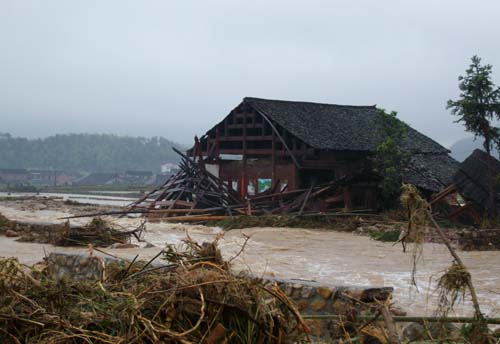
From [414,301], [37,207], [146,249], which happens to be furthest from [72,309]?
[37,207]

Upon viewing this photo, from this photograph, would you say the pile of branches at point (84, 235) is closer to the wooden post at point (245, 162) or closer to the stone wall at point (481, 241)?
the stone wall at point (481, 241)

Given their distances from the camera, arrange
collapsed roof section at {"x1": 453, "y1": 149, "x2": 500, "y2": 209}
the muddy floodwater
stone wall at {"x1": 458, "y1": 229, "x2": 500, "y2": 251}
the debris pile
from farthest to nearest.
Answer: collapsed roof section at {"x1": 453, "y1": 149, "x2": 500, "y2": 209} < stone wall at {"x1": 458, "y1": 229, "x2": 500, "y2": 251} < the debris pile < the muddy floodwater

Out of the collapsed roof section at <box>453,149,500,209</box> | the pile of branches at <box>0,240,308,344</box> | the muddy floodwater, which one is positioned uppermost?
the collapsed roof section at <box>453,149,500,209</box>

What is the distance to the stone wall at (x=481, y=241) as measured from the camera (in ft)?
52.1

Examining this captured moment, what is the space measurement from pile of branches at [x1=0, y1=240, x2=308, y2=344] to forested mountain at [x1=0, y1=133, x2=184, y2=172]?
11322 cm

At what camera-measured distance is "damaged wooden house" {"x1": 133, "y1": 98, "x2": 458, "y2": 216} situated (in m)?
25.6

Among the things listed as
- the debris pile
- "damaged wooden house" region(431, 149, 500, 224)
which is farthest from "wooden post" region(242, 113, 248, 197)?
the debris pile

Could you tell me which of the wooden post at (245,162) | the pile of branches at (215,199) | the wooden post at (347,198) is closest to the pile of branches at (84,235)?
the pile of branches at (215,199)

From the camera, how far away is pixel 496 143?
1934 cm

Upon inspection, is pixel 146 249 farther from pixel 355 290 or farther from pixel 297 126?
pixel 297 126

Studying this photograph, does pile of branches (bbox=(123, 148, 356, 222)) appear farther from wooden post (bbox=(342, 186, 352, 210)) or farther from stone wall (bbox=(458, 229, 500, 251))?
stone wall (bbox=(458, 229, 500, 251))

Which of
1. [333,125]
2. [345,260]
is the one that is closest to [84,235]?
[345,260]

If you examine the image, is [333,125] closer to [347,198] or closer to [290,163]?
[290,163]

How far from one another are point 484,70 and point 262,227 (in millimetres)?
8544
